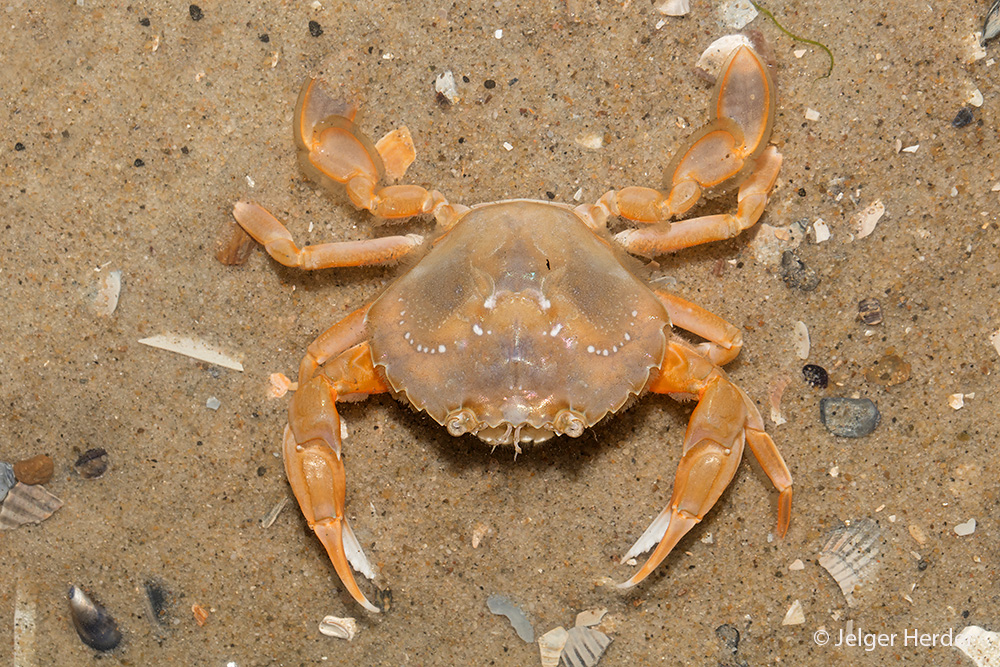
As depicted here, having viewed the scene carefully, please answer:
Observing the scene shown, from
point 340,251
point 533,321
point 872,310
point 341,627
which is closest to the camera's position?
point 533,321

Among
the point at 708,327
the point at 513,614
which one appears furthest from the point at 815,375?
the point at 513,614

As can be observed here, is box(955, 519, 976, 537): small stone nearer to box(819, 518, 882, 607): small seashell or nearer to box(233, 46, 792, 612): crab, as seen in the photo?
box(819, 518, 882, 607): small seashell

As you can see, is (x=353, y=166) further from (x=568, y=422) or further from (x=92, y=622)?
(x=92, y=622)

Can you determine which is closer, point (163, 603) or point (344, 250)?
point (344, 250)

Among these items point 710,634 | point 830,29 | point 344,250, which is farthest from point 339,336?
point 830,29

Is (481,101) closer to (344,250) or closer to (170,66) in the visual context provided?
(344,250)

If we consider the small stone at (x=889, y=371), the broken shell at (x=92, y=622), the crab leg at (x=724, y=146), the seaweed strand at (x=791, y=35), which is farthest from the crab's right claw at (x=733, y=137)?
the broken shell at (x=92, y=622)
